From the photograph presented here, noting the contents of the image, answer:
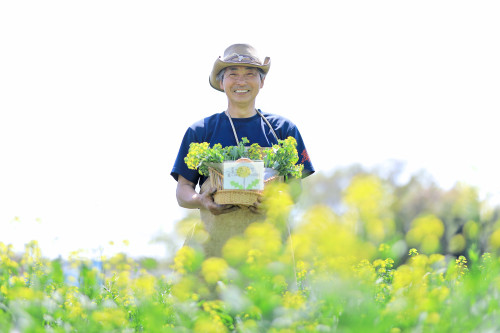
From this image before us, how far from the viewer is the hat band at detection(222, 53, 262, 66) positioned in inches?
169

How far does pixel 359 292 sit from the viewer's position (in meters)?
2.54

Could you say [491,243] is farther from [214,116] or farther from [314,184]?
[314,184]

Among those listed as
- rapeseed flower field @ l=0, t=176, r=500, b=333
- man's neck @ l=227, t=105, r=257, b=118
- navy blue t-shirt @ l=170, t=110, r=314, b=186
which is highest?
man's neck @ l=227, t=105, r=257, b=118

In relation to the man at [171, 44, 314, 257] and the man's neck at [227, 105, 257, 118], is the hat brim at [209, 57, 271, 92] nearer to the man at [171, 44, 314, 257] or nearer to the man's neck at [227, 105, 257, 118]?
the man at [171, 44, 314, 257]

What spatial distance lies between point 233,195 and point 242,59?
1057mm

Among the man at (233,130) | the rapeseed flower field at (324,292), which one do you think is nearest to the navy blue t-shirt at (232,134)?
the man at (233,130)

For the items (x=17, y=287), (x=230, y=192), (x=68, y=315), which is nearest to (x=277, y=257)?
(x=230, y=192)

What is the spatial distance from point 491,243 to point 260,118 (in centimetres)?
173

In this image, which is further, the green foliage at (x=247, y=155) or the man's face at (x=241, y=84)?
the man's face at (x=241, y=84)

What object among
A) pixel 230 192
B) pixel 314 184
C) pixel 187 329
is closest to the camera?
pixel 187 329

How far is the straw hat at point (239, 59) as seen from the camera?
427cm

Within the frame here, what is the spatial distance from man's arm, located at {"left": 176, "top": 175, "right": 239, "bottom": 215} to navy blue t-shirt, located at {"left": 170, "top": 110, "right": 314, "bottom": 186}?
0.06m

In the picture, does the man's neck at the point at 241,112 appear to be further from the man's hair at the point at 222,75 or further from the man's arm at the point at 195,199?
the man's arm at the point at 195,199

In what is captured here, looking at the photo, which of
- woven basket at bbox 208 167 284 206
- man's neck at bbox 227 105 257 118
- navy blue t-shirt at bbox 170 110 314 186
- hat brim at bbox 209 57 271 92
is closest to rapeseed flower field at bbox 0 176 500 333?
woven basket at bbox 208 167 284 206
